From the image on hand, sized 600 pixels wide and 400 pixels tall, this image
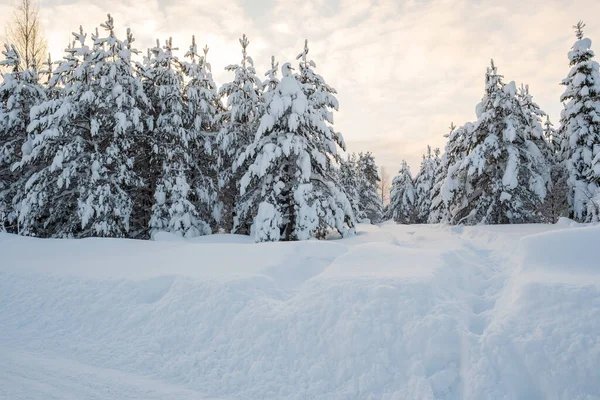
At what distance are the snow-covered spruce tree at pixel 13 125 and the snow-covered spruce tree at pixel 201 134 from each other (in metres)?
7.52

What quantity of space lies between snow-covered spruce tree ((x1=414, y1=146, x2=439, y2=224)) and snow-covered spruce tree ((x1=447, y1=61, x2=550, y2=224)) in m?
19.0

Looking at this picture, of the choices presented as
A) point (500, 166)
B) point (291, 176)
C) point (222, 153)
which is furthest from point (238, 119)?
point (500, 166)

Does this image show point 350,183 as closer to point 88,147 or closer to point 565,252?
point 88,147

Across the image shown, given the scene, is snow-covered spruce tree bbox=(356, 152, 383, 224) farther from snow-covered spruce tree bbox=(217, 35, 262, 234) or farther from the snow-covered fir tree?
snow-covered spruce tree bbox=(217, 35, 262, 234)

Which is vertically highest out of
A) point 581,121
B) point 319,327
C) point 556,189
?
point 581,121

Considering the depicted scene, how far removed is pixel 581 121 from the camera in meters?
15.5

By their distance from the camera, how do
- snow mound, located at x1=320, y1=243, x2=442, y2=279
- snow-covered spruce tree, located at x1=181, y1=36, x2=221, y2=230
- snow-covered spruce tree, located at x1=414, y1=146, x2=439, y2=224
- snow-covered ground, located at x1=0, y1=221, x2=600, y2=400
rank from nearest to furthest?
snow-covered ground, located at x1=0, y1=221, x2=600, y2=400
snow mound, located at x1=320, y1=243, x2=442, y2=279
snow-covered spruce tree, located at x1=181, y1=36, x2=221, y2=230
snow-covered spruce tree, located at x1=414, y1=146, x2=439, y2=224

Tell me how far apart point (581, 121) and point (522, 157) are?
315cm

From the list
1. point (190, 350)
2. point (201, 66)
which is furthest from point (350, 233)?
point (201, 66)

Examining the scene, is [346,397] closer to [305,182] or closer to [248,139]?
[305,182]

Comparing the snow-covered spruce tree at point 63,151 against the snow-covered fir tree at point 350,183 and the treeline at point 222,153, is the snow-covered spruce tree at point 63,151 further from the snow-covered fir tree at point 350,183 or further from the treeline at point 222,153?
the snow-covered fir tree at point 350,183

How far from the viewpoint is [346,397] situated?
438 centimetres

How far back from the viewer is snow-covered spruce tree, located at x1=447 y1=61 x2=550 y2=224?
1448 cm

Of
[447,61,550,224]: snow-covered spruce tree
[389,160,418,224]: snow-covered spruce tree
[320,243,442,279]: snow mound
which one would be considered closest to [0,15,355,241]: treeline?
[320,243,442,279]: snow mound
